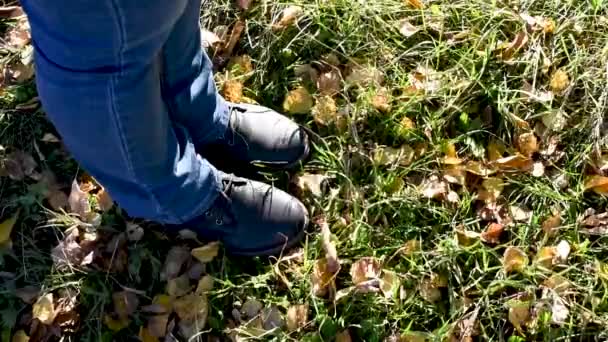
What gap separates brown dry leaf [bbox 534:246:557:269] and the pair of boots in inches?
19.8

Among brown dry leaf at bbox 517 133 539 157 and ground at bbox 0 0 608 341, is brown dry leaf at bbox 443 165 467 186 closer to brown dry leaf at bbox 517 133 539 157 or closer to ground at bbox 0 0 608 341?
ground at bbox 0 0 608 341

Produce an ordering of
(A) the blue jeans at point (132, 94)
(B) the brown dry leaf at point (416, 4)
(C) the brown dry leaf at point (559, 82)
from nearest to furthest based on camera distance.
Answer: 1. (A) the blue jeans at point (132, 94)
2. (C) the brown dry leaf at point (559, 82)
3. (B) the brown dry leaf at point (416, 4)

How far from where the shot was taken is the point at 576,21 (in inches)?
73.0

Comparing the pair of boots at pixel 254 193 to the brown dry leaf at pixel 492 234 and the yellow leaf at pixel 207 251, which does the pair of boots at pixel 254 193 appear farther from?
the brown dry leaf at pixel 492 234

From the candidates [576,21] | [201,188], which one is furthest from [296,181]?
[576,21]

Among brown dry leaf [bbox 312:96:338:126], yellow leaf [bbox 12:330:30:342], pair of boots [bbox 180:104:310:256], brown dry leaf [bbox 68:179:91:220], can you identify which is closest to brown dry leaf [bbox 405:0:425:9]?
brown dry leaf [bbox 312:96:338:126]

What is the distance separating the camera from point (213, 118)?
155 centimetres

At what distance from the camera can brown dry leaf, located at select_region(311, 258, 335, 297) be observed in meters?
1.62

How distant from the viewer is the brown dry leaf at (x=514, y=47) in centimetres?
183

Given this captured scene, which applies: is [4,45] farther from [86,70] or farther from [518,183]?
[518,183]

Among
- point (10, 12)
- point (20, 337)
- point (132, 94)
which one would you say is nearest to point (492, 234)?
point (132, 94)

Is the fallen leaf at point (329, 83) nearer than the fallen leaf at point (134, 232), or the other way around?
the fallen leaf at point (134, 232)

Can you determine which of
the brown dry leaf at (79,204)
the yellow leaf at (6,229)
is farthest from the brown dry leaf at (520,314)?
the yellow leaf at (6,229)

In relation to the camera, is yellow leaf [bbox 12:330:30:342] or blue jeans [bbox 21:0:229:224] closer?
blue jeans [bbox 21:0:229:224]
